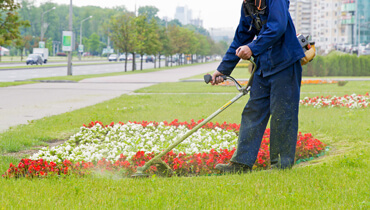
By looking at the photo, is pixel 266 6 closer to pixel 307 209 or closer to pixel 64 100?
pixel 307 209

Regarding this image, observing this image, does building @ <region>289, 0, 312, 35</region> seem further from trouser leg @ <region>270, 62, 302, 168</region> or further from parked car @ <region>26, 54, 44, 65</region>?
trouser leg @ <region>270, 62, 302, 168</region>

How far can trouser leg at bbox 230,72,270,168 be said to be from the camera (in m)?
4.25

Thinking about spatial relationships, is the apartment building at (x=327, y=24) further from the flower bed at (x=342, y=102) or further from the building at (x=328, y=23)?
the flower bed at (x=342, y=102)

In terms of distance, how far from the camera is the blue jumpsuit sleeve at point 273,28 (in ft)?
12.8

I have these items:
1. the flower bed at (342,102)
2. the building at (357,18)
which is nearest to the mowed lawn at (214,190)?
the flower bed at (342,102)

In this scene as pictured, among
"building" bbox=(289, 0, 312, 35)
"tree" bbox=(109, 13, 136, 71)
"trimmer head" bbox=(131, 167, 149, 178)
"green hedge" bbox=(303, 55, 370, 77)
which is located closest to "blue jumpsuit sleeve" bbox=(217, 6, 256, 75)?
"trimmer head" bbox=(131, 167, 149, 178)

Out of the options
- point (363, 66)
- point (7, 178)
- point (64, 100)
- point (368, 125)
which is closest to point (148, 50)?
point (363, 66)

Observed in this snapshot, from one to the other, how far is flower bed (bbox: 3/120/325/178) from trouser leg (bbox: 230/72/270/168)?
40 centimetres

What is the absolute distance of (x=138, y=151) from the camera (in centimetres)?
486

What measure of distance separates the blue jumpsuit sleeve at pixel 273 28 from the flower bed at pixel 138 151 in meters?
1.27

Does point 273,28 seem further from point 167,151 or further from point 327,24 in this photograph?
point 327,24

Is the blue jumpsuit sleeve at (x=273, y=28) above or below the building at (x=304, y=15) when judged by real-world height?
below

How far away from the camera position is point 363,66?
31.6 meters

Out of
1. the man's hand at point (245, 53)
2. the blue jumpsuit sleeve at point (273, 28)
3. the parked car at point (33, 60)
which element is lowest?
the man's hand at point (245, 53)
